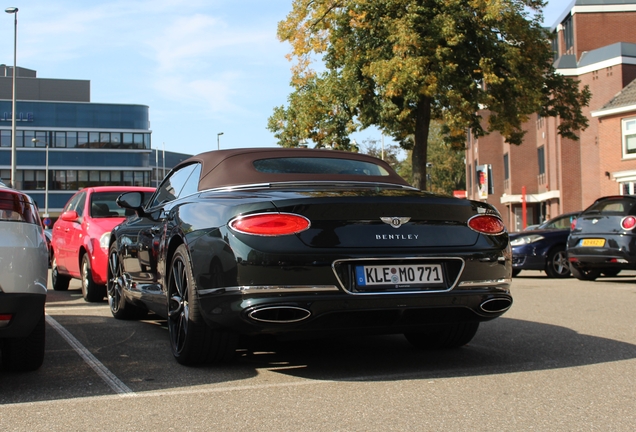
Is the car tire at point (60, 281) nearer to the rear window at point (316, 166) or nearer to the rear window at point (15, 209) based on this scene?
the rear window at point (316, 166)

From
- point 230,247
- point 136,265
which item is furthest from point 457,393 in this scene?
point 136,265

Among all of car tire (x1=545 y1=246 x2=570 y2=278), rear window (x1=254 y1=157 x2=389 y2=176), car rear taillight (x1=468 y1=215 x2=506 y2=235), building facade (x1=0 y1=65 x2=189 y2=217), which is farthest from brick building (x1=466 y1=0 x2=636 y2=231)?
building facade (x1=0 y1=65 x2=189 y2=217)

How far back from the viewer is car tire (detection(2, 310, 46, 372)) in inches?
215

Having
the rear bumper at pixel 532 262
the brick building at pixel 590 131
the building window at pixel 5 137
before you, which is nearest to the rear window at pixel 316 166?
the rear bumper at pixel 532 262

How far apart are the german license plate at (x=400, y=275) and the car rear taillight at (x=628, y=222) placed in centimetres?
1010

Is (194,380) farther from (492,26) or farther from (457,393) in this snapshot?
(492,26)

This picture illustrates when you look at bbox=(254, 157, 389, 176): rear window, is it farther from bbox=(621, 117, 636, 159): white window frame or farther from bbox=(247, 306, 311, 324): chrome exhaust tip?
bbox=(621, 117, 636, 159): white window frame

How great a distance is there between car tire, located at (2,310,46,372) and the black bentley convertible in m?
0.91

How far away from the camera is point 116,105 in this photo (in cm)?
9725

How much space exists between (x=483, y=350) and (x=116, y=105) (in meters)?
94.9

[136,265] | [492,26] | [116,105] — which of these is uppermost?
[116,105]

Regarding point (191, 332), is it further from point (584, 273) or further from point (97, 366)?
point (584, 273)

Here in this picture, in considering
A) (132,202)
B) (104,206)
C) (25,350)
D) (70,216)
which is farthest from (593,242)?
(25,350)

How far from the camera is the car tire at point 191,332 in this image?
5477 mm
